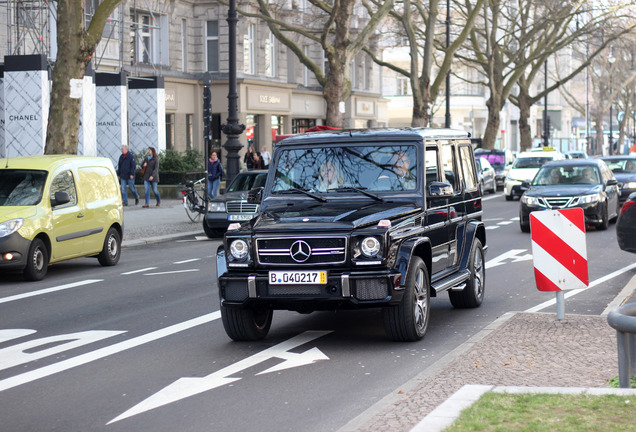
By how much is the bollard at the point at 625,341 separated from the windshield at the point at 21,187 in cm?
1081

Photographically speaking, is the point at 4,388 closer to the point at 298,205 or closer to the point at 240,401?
the point at 240,401

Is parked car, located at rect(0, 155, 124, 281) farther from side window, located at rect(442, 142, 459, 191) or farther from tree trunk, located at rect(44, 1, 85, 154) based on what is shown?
side window, located at rect(442, 142, 459, 191)

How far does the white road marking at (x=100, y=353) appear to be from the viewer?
827 cm

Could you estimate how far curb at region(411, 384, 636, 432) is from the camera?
595 cm

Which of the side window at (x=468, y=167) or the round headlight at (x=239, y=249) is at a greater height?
the side window at (x=468, y=167)

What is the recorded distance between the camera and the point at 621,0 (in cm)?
5272

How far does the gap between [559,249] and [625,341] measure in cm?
351

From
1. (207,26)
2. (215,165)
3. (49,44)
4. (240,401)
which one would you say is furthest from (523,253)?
(207,26)

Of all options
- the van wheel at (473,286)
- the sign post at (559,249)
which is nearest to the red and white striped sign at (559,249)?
the sign post at (559,249)

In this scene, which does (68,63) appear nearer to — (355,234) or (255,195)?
(255,195)

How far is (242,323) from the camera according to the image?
9.65 meters

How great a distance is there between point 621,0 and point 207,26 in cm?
1999

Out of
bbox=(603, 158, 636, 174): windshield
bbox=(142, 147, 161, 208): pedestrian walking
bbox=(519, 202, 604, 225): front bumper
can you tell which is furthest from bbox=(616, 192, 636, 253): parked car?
bbox=(142, 147, 161, 208): pedestrian walking

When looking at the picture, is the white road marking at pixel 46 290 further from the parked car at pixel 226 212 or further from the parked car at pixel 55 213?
the parked car at pixel 226 212
